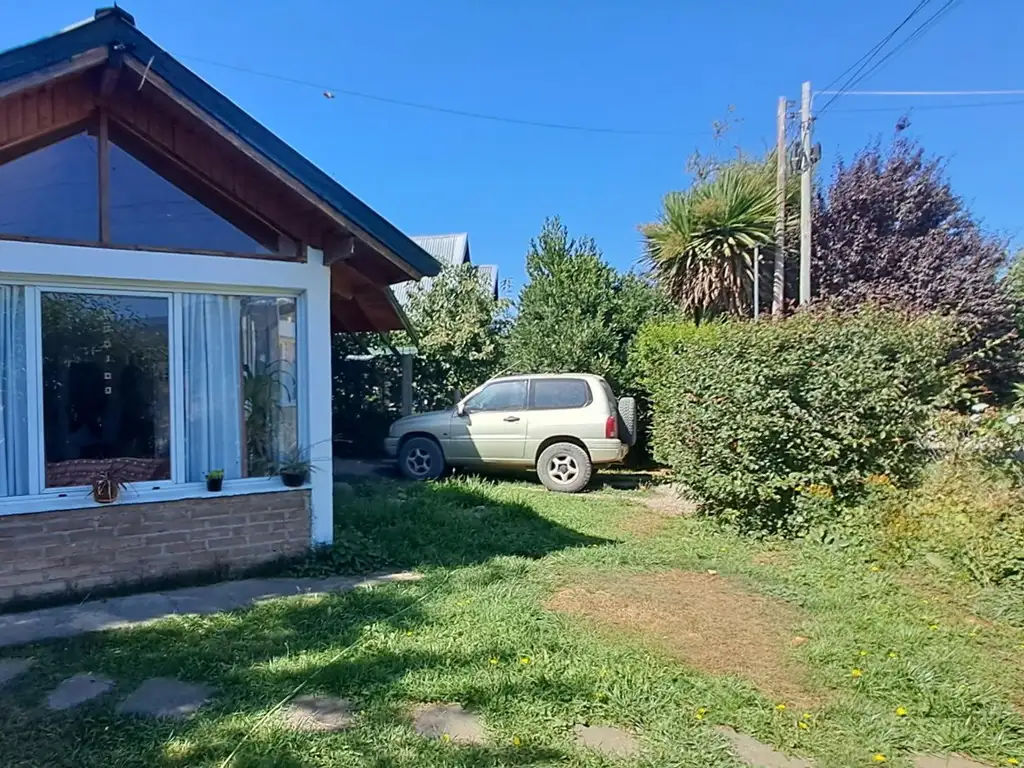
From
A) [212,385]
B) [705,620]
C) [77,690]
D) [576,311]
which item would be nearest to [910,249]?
[576,311]

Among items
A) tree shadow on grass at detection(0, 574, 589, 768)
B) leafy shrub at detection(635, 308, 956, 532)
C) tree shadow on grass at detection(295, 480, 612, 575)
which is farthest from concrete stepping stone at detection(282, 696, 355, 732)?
leafy shrub at detection(635, 308, 956, 532)

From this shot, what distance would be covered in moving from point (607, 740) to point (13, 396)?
4.79 m

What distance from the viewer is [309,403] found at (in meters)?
6.02

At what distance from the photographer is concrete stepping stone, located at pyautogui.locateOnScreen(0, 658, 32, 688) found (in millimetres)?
3707

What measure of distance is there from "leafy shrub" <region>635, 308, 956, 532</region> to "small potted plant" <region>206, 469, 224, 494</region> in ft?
16.6

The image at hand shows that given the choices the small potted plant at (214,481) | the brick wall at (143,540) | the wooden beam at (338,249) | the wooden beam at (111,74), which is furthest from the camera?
the wooden beam at (338,249)

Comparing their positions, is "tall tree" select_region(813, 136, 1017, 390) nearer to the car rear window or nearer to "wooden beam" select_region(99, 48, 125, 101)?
the car rear window

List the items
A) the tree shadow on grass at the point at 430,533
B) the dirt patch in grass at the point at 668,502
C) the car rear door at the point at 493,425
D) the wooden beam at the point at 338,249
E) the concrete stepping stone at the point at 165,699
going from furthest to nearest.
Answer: the car rear door at the point at 493,425 → the dirt patch in grass at the point at 668,502 → the tree shadow on grass at the point at 430,533 → the wooden beam at the point at 338,249 → the concrete stepping stone at the point at 165,699

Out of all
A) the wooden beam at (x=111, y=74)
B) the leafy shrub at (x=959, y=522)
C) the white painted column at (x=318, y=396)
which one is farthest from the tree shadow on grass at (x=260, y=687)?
the leafy shrub at (x=959, y=522)

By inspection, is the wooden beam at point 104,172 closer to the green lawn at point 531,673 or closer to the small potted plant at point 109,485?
the small potted plant at point 109,485

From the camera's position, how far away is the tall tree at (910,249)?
14.2 m

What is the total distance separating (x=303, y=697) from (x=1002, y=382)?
52.2 ft

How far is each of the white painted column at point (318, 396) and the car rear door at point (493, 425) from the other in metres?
4.69

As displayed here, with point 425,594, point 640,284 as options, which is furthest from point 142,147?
point 640,284
